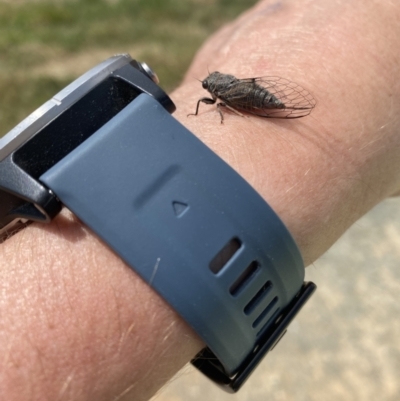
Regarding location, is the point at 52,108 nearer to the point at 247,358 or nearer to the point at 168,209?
the point at 168,209

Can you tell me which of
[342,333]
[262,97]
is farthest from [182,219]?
[342,333]

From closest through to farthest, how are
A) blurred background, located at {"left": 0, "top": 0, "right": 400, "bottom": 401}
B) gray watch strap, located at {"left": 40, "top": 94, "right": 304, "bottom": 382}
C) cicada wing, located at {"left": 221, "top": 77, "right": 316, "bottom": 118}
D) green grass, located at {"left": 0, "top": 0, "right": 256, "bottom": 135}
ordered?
1. gray watch strap, located at {"left": 40, "top": 94, "right": 304, "bottom": 382}
2. cicada wing, located at {"left": 221, "top": 77, "right": 316, "bottom": 118}
3. blurred background, located at {"left": 0, "top": 0, "right": 400, "bottom": 401}
4. green grass, located at {"left": 0, "top": 0, "right": 256, "bottom": 135}

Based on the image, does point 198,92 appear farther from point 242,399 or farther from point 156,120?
point 242,399

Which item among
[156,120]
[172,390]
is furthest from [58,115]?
[172,390]

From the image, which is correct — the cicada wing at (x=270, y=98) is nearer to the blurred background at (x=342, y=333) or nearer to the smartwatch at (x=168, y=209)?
the smartwatch at (x=168, y=209)

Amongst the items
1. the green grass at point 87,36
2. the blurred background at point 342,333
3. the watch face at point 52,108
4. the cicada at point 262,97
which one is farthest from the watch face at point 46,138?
the green grass at point 87,36

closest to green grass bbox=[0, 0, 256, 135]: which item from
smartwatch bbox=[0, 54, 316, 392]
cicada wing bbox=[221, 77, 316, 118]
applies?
cicada wing bbox=[221, 77, 316, 118]

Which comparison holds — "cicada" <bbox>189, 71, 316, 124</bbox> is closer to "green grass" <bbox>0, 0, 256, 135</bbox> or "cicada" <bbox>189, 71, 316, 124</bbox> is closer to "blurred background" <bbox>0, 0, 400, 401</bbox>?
"blurred background" <bbox>0, 0, 400, 401</bbox>
